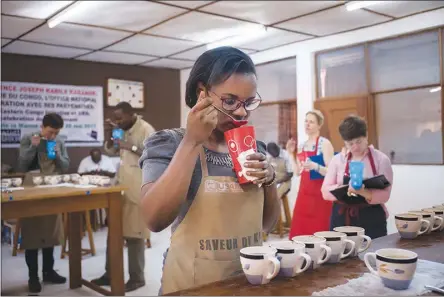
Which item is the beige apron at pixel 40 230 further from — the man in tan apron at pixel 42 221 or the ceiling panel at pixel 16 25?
the ceiling panel at pixel 16 25

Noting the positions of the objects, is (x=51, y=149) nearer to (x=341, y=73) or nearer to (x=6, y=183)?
(x=6, y=183)

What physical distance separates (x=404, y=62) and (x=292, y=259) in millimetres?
4370

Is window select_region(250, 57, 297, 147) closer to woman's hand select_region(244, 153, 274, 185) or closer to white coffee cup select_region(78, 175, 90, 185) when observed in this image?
white coffee cup select_region(78, 175, 90, 185)

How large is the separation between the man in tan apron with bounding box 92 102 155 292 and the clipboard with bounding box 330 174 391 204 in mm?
1766

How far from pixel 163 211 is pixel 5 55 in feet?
19.0

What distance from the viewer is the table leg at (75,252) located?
11.8ft

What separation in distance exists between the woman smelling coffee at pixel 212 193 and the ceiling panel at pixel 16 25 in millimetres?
3854

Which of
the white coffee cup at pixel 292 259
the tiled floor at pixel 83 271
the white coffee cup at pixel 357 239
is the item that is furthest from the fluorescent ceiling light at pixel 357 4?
the white coffee cup at pixel 292 259

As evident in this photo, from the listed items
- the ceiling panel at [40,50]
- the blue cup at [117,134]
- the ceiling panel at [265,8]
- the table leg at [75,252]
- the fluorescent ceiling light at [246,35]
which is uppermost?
the ceiling panel at [40,50]

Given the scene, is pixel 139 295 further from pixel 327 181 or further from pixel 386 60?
pixel 386 60

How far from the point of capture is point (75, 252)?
3.64m

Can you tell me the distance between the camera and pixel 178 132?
3.71 feet

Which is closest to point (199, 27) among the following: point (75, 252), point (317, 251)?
point (75, 252)

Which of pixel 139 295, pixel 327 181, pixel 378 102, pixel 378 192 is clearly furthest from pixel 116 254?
pixel 378 102
